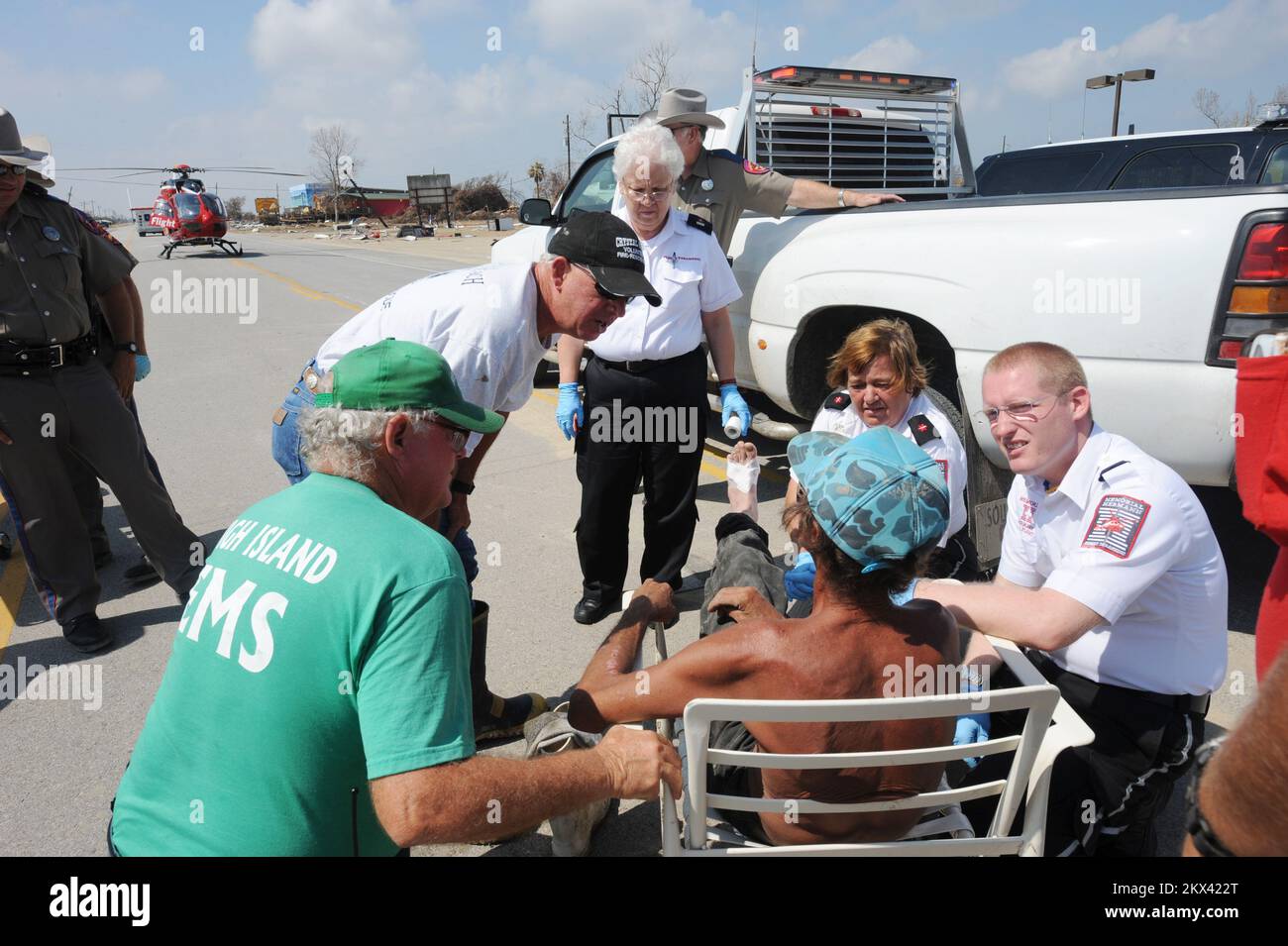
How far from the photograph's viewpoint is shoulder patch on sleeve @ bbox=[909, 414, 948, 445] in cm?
324

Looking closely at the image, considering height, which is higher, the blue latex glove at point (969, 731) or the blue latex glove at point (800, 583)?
the blue latex glove at point (800, 583)

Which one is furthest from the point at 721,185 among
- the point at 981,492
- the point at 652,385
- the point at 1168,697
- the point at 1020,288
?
the point at 1168,697

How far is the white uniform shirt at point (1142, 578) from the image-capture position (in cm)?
207

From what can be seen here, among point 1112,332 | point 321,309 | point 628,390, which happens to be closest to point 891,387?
point 1112,332

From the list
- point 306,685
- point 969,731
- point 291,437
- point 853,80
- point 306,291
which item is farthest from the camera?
point 306,291

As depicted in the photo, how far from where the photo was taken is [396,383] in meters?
1.75

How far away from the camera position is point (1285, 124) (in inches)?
233

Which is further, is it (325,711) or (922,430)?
(922,430)

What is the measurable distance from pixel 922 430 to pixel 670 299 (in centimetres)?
119

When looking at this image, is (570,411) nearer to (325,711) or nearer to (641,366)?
(641,366)

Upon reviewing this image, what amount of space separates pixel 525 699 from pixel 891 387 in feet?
6.07

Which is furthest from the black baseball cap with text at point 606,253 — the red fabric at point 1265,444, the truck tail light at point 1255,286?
the truck tail light at point 1255,286

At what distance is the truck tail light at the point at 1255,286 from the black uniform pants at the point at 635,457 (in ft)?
6.53

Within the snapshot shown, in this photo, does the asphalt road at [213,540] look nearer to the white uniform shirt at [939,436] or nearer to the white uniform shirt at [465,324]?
the white uniform shirt at [939,436]
